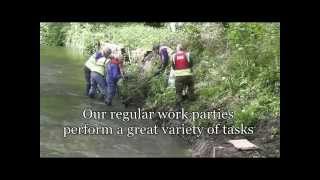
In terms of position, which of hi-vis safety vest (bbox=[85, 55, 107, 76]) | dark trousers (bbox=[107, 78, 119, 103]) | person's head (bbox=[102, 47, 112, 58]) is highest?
person's head (bbox=[102, 47, 112, 58])

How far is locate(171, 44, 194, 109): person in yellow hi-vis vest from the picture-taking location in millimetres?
4398

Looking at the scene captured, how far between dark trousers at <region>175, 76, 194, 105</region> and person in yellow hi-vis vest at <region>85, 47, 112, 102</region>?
0.66 metres

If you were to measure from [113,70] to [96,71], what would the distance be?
0.50 ft

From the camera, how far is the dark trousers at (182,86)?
4422 millimetres

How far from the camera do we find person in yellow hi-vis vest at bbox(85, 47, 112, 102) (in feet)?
14.4

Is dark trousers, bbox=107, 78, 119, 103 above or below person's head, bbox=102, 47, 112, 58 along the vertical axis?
below

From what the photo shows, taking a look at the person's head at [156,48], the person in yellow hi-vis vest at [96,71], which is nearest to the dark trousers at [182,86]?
the person's head at [156,48]

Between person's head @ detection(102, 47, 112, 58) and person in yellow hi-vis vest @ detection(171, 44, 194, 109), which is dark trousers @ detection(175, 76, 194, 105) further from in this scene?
person's head @ detection(102, 47, 112, 58)

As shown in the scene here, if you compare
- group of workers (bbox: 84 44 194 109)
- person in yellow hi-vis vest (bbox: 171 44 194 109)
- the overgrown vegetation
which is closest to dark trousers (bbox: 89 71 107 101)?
group of workers (bbox: 84 44 194 109)

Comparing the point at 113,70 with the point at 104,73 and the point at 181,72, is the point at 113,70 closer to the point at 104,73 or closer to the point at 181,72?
the point at 104,73

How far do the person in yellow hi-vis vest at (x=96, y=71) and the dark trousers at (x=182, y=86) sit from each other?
0.66 m
